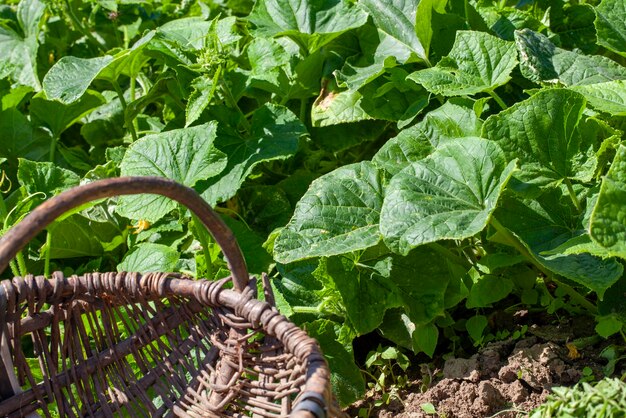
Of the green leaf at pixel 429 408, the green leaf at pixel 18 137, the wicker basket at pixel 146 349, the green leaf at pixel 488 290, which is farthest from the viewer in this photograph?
the green leaf at pixel 18 137

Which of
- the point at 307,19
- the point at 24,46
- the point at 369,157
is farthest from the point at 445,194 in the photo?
the point at 24,46

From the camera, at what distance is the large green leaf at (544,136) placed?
1816mm

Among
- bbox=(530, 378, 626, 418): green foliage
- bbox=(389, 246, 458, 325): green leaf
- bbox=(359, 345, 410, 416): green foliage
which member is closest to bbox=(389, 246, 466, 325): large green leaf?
bbox=(389, 246, 458, 325): green leaf

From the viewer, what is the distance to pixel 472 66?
2049 mm

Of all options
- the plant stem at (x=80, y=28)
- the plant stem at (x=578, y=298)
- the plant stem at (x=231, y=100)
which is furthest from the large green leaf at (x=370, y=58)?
the plant stem at (x=80, y=28)

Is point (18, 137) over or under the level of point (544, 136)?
over

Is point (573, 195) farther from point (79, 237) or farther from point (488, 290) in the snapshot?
point (79, 237)

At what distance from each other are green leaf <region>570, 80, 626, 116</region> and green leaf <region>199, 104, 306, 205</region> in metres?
0.72

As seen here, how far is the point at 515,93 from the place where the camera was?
2.29 meters

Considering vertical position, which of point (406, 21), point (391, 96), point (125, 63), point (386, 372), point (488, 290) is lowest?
point (386, 372)

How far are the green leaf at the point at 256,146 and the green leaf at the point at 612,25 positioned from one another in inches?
30.1

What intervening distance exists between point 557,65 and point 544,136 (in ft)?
1.06

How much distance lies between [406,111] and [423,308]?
57 cm

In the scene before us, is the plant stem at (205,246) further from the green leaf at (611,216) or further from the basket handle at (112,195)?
the green leaf at (611,216)
